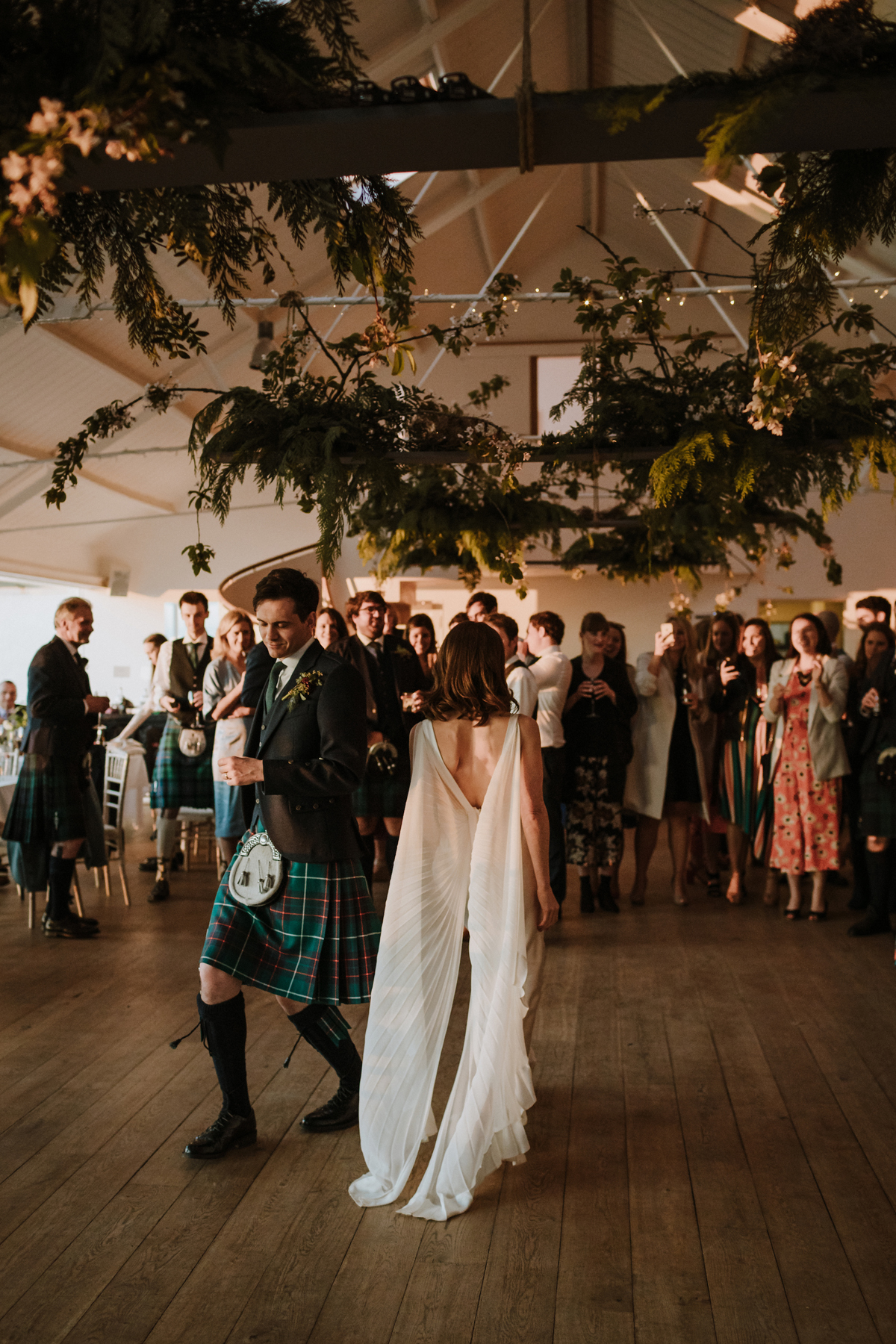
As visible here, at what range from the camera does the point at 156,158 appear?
63.8 inches

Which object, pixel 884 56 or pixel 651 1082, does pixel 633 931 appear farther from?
pixel 884 56

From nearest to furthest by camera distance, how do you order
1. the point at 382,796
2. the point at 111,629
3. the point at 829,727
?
the point at 829,727 < the point at 382,796 < the point at 111,629

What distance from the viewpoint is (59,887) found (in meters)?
5.90

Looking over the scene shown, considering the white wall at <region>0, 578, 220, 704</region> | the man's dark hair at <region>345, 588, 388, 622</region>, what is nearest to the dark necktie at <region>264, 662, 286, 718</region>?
the man's dark hair at <region>345, 588, 388, 622</region>

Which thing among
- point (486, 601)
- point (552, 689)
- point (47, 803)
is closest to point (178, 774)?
point (47, 803)

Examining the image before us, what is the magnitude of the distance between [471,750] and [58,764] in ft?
11.3

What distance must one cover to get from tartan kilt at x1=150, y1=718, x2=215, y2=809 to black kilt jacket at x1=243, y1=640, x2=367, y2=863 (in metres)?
3.98

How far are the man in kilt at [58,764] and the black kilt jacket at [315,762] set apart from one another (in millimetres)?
2962

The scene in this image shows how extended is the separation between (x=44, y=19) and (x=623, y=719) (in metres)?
5.34

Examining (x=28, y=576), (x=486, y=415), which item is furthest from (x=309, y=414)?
(x=28, y=576)

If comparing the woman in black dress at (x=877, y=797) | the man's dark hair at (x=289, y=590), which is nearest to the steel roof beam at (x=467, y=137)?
the man's dark hair at (x=289, y=590)

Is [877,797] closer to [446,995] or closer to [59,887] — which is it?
[446,995]

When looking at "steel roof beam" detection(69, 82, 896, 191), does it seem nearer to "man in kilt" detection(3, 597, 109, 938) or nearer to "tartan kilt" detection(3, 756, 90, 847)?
"man in kilt" detection(3, 597, 109, 938)

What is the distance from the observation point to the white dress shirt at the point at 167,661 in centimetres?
697
